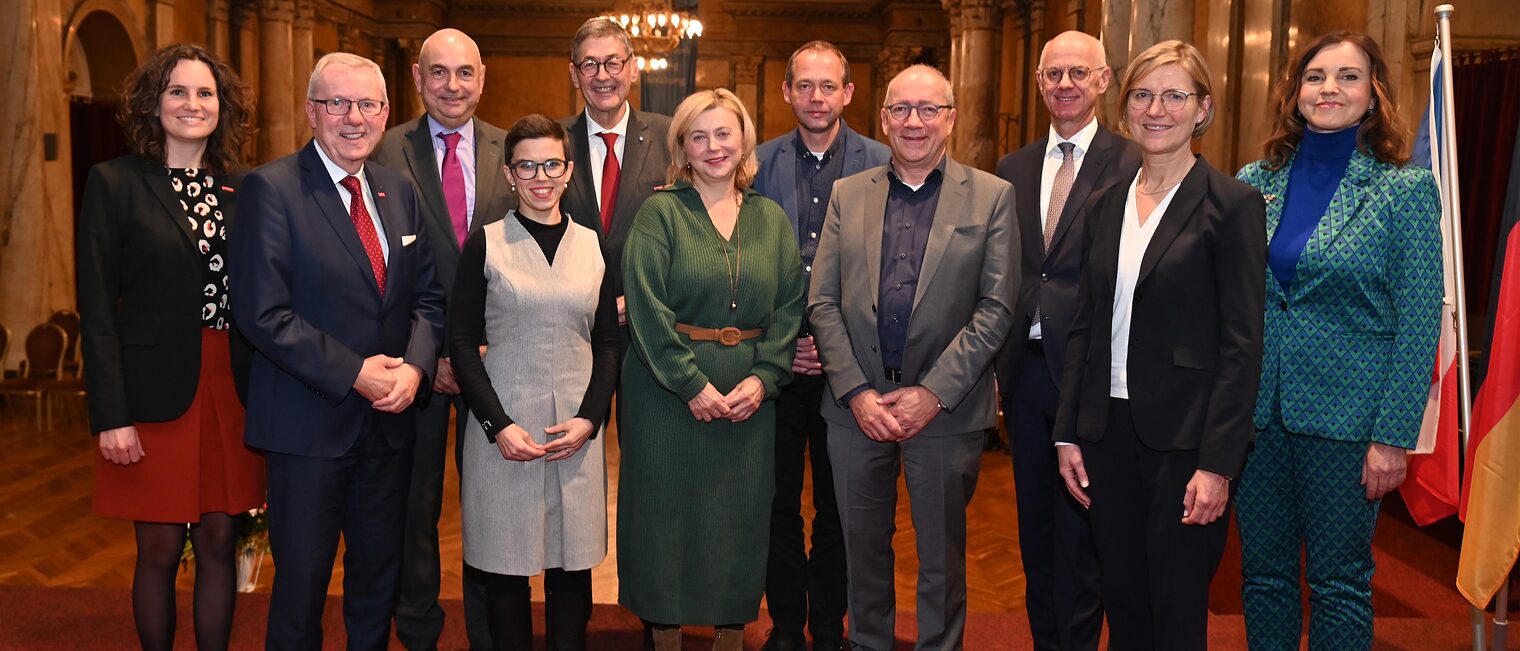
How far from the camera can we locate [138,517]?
318 centimetres

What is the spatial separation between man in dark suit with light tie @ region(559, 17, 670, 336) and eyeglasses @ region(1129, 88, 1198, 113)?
1651mm

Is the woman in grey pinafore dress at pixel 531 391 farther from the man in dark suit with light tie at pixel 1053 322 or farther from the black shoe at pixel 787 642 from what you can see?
the man in dark suit with light tie at pixel 1053 322

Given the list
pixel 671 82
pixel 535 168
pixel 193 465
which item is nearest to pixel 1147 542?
pixel 535 168

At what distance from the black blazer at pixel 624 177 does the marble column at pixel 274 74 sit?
40.4ft

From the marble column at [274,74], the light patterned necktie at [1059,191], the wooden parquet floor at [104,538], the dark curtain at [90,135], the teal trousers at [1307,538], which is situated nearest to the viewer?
the teal trousers at [1307,538]

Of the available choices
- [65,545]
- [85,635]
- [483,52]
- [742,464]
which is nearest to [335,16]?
[483,52]

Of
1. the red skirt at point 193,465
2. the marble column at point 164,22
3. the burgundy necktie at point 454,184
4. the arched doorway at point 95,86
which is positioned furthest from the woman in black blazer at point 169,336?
the marble column at point 164,22

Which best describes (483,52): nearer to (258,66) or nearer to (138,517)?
(258,66)

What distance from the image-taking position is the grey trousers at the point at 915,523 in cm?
342

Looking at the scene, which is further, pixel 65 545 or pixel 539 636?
pixel 65 545

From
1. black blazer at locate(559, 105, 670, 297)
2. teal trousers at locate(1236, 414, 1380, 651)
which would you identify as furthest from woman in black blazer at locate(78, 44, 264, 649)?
teal trousers at locate(1236, 414, 1380, 651)

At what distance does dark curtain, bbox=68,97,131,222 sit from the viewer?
37.9 feet

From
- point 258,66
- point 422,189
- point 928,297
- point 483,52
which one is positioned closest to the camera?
point 928,297

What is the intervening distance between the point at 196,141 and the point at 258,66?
516 inches
